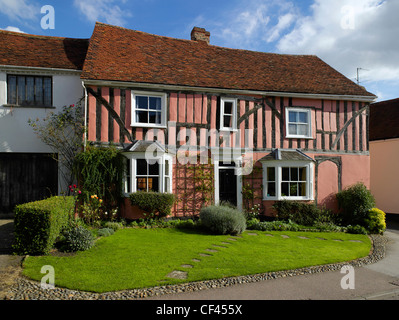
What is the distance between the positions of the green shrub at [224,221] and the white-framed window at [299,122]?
5.49 m

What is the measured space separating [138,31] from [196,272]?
12.7 metres

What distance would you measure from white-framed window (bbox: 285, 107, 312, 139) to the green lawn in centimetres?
517

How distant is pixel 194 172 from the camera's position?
460 inches

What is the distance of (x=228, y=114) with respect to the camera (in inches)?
485

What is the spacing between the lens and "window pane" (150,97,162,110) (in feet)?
37.9

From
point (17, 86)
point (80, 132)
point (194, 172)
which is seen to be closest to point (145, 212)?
point (194, 172)

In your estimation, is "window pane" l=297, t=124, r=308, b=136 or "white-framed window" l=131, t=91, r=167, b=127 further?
"window pane" l=297, t=124, r=308, b=136

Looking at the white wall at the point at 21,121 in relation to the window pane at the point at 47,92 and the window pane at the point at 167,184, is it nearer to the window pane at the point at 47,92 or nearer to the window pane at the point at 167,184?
the window pane at the point at 47,92

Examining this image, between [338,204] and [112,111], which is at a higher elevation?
[112,111]

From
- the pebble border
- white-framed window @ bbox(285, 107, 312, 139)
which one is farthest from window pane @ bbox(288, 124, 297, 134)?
the pebble border

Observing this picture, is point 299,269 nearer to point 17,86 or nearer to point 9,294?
point 9,294

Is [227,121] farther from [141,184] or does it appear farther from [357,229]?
[357,229]

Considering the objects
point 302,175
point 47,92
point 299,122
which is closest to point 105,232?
point 47,92

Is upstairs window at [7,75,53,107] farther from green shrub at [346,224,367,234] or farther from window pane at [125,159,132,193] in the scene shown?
green shrub at [346,224,367,234]
